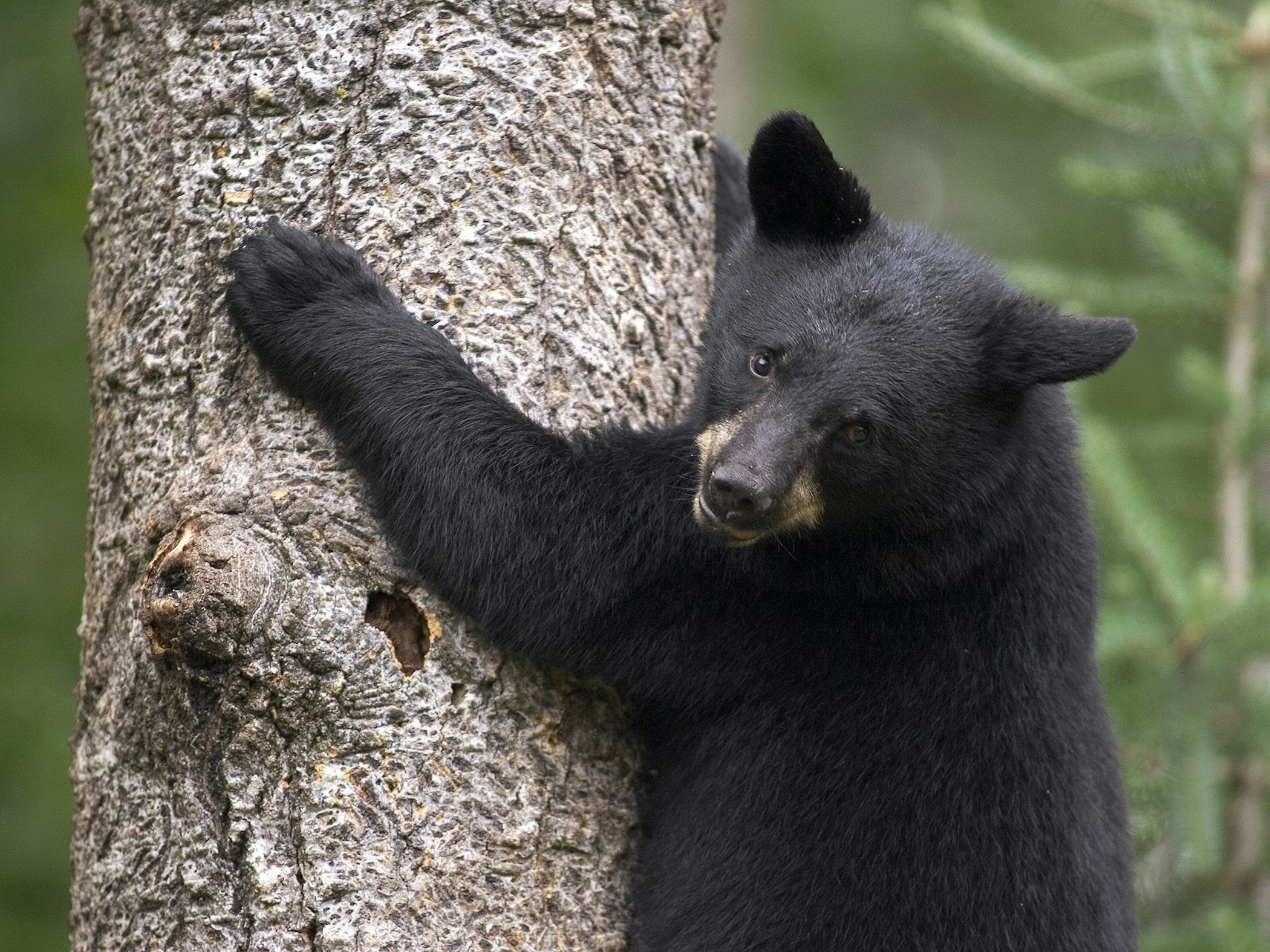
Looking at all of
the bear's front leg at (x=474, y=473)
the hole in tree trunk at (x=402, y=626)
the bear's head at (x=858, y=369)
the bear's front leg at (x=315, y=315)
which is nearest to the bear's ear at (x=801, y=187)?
the bear's head at (x=858, y=369)

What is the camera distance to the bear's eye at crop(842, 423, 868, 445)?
3.17 m

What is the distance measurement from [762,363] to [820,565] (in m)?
0.54

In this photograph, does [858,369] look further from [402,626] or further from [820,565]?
[402,626]

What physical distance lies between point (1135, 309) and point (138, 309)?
13.3 ft

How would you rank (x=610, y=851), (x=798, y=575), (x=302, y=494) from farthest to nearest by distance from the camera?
1. (x=798, y=575)
2. (x=610, y=851)
3. (x=302, y=494)

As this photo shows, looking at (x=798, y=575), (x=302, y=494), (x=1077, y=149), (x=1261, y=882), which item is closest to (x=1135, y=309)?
(x=1261, y=882)

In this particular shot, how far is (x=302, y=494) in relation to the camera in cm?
291

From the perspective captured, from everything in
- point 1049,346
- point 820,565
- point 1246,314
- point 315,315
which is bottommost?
point 820,565

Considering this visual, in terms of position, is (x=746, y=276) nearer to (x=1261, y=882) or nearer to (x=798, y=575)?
(x=798, y=575)

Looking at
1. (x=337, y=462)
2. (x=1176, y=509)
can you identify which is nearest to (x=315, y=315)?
(x=337, y=462)

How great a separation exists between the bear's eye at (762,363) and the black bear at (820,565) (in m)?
0.01

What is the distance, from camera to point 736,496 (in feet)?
9.66

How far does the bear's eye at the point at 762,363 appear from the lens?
10.7 feet

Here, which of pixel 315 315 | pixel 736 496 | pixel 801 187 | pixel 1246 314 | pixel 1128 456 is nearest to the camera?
pixel 736 496
